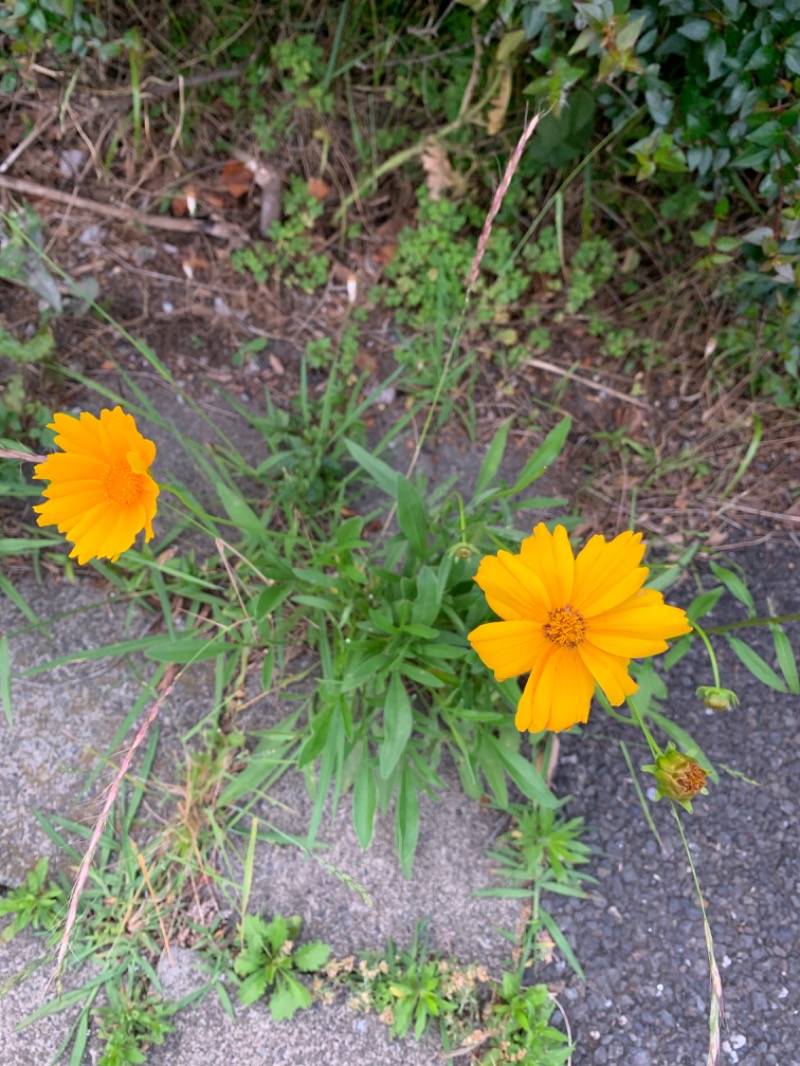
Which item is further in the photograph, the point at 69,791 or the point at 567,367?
the point at 567,367

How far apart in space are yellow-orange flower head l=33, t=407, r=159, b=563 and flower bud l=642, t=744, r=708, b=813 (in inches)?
37.3

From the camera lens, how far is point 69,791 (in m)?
1.87

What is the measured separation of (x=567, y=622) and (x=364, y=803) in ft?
2.27

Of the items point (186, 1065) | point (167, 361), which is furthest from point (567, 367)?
point (186, 1065)

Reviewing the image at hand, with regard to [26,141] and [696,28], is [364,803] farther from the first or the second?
[26,141]

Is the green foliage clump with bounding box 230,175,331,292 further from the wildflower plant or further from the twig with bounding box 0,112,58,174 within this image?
the twig with bounding box 0,112,58,174

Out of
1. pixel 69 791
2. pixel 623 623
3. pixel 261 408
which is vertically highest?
pixel 623 623

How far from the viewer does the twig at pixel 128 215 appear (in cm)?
219

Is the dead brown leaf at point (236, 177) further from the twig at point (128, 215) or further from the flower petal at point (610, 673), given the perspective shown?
the flower petal at point (610, 673)

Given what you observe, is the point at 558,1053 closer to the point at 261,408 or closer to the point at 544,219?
the point at 261,408

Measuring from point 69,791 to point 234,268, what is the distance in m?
1.53

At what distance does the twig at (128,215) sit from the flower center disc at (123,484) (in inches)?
46.0

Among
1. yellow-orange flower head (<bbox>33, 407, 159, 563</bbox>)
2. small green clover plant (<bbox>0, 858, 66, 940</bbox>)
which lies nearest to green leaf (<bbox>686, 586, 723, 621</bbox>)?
yellow-orange flower head (<bbox>33, 407, 159, 563</bbox>)

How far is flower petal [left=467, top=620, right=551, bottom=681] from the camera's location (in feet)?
3.99
